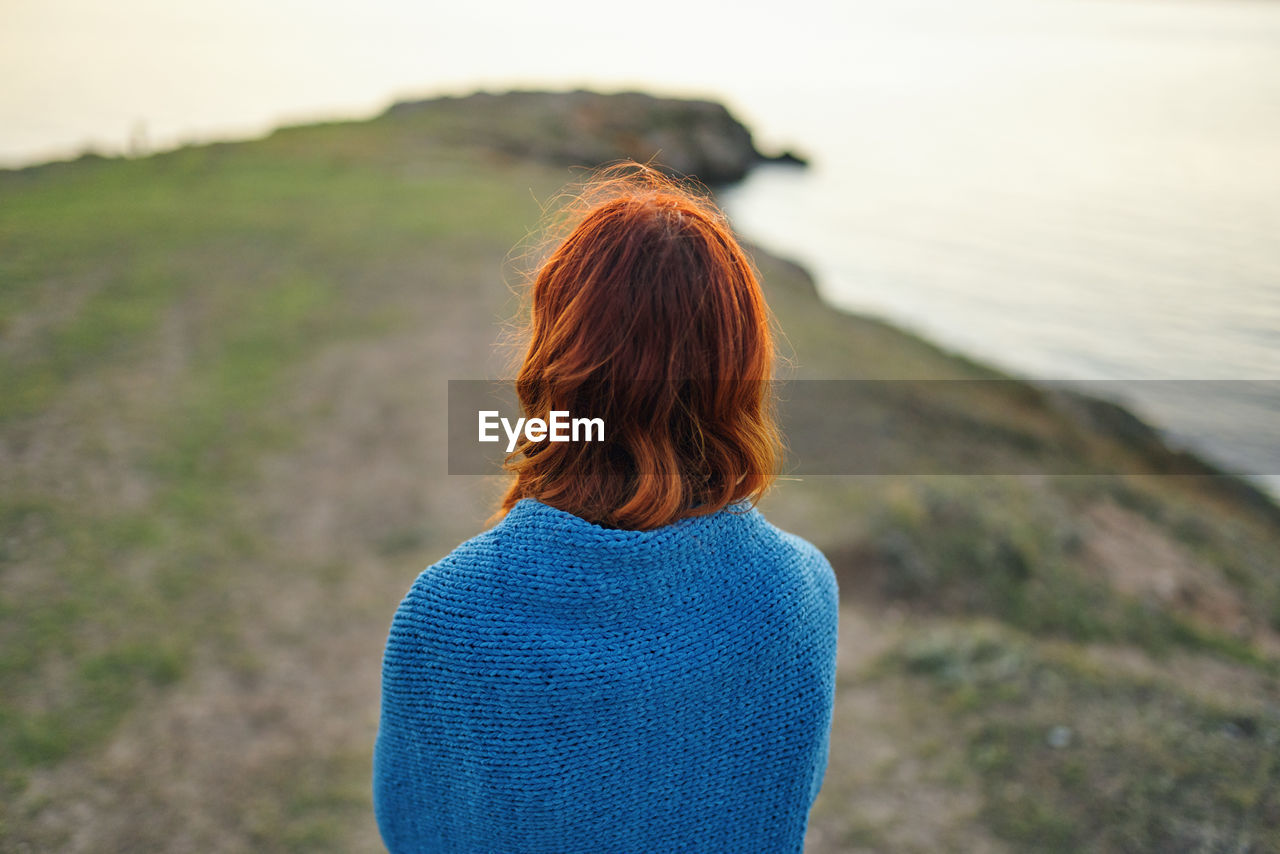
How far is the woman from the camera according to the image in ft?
4.02

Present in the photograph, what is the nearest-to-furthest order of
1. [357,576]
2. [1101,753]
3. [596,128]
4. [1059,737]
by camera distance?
[1101,753] → [1059,737] → [357,576] → [596,128]

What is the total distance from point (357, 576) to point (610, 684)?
160 inches

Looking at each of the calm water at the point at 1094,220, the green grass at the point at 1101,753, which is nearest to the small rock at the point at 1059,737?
the green grass at the point at 1101,753

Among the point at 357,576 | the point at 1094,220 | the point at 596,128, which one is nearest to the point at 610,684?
the point at 357,576

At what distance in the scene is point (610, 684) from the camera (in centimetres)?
127

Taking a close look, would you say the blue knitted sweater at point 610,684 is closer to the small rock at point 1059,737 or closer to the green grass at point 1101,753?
the green grass at point 1101,753

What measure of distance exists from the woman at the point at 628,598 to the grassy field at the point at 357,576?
2157mm

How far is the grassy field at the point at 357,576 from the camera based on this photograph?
3.17 meters

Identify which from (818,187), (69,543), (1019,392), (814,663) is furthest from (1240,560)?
(818,187)

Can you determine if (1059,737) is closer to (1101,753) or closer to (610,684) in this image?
(1101,753)

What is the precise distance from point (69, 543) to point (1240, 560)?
9.74 m

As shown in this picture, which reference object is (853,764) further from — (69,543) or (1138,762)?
(69,543)

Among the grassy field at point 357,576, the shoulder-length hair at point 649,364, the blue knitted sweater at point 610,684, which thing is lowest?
the grassy field at point 357,576

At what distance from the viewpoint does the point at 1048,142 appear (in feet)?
48.8
